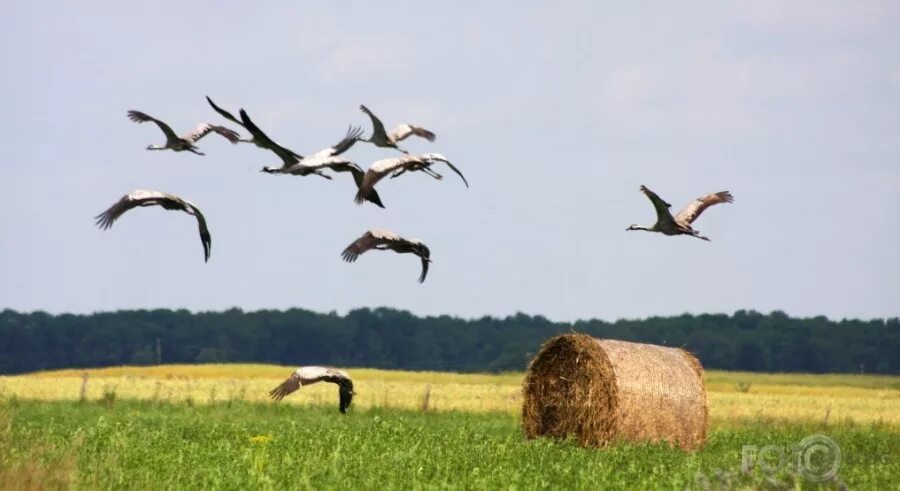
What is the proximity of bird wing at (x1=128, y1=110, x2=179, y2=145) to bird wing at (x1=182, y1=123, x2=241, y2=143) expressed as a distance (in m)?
0.18

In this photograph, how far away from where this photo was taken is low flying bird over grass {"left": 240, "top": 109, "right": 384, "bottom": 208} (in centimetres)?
1752

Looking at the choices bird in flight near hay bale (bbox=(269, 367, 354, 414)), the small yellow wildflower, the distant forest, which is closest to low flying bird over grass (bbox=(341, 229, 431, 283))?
the small yellow wildflower

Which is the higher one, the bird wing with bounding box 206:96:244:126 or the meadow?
the bird wing with bounding box 206:96:244:126

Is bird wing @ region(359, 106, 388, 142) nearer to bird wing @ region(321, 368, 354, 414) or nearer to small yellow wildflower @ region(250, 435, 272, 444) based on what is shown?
small yellow wildflower @ region(250, 435, 272, 444)

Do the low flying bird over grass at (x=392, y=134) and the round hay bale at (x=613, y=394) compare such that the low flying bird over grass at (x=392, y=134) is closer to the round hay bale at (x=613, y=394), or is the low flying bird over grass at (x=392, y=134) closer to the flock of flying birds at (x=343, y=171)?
the flock of flying birds at (x=343, y=171)

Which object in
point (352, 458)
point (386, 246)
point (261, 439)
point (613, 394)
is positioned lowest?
point (352, 458)

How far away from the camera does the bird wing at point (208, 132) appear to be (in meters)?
19.6

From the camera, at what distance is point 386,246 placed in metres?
18.3

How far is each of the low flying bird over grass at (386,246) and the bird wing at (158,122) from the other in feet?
10.7

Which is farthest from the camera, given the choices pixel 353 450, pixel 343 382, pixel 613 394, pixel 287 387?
pixel 343 382

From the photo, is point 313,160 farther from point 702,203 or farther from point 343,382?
point 343,382

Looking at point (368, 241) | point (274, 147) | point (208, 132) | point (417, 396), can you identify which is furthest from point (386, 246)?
point (417, 396)

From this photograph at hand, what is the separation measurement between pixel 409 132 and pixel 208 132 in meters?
3.00

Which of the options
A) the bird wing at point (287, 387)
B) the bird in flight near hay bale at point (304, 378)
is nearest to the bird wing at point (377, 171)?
the bird in flight near hay bale at point (304, 378)
